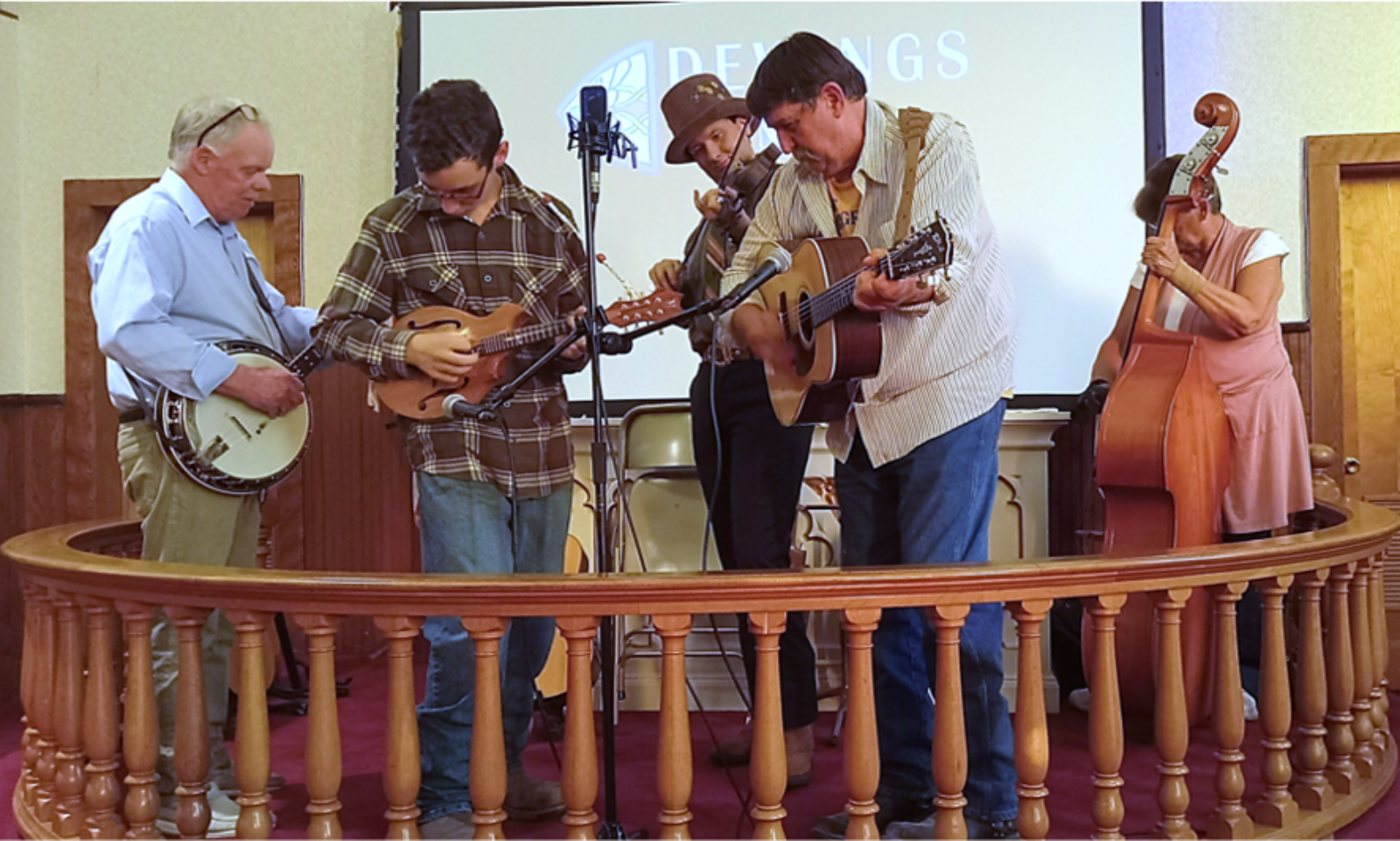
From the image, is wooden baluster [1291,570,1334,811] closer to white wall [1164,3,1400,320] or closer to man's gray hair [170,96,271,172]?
white wall [1164,3,1400,320]

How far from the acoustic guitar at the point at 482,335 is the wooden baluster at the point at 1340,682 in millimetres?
1537

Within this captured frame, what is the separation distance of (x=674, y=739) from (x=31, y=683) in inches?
56.9

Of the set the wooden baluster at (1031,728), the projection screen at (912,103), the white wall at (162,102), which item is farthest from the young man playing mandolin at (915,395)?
the white wall at (162,102)

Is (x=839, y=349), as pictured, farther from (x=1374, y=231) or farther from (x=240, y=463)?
(x=1374, y=231)

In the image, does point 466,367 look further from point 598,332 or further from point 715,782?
point 715,782

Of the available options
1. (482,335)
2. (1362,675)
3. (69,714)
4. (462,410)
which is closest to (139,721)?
(69,714)

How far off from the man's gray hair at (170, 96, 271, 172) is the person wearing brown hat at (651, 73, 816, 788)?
106cm

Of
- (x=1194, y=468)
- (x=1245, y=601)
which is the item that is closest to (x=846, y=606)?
(x=1194, y=468)

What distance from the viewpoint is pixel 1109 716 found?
88.0 inches

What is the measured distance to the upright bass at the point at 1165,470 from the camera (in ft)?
9.42

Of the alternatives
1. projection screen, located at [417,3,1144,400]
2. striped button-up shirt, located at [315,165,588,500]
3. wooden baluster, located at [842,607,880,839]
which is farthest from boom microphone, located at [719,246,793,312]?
projection screen, located at [417,3,1144,400]

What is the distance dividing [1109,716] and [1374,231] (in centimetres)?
298

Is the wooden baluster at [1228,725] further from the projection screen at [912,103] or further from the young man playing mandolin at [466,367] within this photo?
the projection screen at [912,103]

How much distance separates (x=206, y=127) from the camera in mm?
2936
